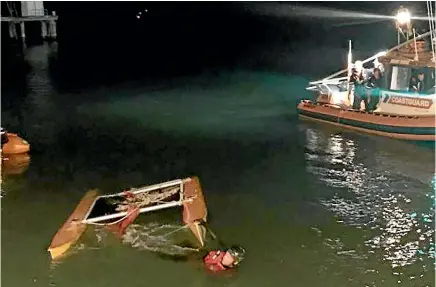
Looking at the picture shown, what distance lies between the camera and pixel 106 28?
2063 inches

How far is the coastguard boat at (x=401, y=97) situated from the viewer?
18234 millimetres

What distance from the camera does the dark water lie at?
440 inches

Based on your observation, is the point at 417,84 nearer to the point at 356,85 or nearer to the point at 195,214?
the point at 356,85

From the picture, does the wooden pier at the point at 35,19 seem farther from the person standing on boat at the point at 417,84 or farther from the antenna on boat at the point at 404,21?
the person standing on boat at the point at 417,84

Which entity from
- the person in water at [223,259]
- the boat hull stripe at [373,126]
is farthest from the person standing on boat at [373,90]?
the person in water at [223,259]

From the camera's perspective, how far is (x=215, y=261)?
35.8 ft

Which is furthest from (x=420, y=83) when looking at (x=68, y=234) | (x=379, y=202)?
(x=68, y=234)

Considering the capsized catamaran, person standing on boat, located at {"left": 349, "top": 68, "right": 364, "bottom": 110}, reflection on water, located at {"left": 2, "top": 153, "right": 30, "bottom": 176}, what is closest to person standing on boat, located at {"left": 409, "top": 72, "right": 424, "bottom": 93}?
person standing on boat, located at {"left": 349, "top": 68, "right": 364, "bottom": 110}

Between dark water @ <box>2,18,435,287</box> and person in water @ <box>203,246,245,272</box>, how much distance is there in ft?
0.53

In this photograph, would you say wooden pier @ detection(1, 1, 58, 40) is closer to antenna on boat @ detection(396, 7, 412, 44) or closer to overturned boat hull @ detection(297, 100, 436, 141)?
overturned boat hull @ detection(297, 100, 436, 141)

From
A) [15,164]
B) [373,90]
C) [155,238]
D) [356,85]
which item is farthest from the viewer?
[356,85]

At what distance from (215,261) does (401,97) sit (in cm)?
1004

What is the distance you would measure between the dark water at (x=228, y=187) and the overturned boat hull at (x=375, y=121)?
33 cm

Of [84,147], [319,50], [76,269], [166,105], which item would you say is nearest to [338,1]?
[319,50]
